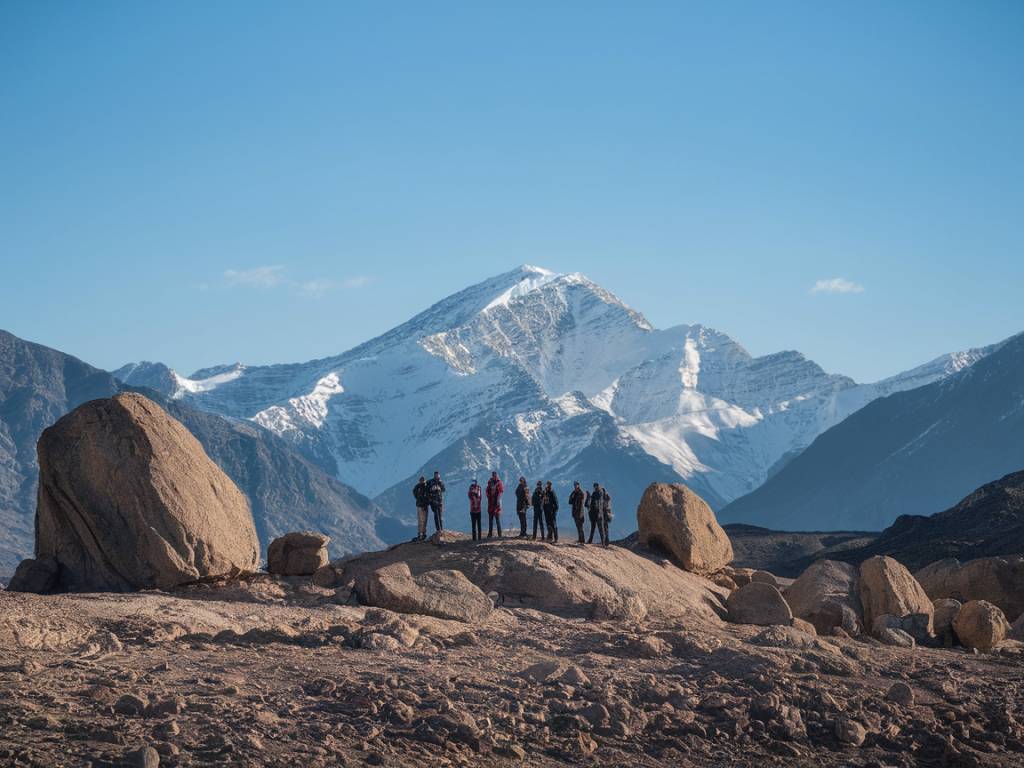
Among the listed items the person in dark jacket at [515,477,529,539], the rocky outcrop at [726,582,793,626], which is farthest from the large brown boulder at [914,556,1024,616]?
the person in dark jacket at [515,477,529,539]

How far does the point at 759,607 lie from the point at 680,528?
15.6ft

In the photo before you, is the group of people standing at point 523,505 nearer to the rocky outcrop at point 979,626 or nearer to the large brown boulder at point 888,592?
the large brown boulder at point 888,592

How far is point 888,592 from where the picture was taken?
32.8 metres

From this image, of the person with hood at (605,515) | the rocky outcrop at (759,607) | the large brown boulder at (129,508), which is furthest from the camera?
the person with hood at (605,515)

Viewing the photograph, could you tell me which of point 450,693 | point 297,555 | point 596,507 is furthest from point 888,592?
point 450,693

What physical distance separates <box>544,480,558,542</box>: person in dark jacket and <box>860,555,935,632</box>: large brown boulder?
283 inches

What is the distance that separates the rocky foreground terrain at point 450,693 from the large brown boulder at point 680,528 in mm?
8585

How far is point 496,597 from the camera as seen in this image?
28.8m

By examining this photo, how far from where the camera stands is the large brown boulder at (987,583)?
39312 millimetres

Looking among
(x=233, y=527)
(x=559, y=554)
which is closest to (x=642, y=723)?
(x=559, y=554)

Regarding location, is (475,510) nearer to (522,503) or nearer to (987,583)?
(522,503)

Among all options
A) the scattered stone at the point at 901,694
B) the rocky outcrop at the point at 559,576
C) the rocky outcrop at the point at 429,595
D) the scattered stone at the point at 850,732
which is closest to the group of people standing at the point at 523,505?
the rocky outcrop at the point at 559,576

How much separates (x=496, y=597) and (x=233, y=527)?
5899 millimetres

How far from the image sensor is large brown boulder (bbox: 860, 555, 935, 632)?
3259cm
